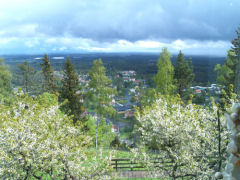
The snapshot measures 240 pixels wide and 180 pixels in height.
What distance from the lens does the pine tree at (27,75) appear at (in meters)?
20.0

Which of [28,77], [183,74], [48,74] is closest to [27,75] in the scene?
[28,77]

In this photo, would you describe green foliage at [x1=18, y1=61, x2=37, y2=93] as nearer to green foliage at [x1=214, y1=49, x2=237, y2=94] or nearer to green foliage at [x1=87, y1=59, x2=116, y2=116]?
green foliage at [x1=87, y1=59, x2=116, y2=116]

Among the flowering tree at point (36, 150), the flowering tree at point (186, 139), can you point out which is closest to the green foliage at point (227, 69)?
the flowering tree at point (186, 139)

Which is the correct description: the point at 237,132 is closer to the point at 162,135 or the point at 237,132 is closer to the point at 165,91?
the point at 162,135

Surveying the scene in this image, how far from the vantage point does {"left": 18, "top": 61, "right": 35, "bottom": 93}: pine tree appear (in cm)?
1997

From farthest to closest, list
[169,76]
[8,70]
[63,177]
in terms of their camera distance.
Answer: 1. [8,70]
2. [169,76]
3. [63,177]

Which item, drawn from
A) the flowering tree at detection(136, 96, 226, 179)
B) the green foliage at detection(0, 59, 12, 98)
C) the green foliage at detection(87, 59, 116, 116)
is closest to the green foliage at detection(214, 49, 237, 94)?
the flowering tree at detection(136, 96, 226, 179)

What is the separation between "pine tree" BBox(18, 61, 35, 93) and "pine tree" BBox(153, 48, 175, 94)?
13.5 meters

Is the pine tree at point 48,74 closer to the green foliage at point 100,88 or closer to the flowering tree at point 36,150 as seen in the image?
the green foliage at point 100,88

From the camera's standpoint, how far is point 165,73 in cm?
1529

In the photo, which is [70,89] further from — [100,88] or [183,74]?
[183,74]

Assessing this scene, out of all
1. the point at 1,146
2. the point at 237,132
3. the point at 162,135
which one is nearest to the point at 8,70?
the point at 1,146

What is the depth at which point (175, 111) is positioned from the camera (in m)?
6.88

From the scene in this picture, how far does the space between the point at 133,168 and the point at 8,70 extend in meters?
16.5
